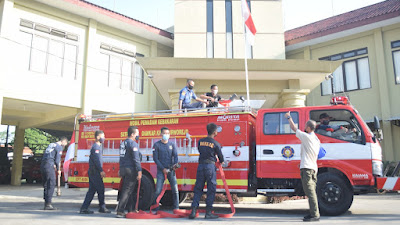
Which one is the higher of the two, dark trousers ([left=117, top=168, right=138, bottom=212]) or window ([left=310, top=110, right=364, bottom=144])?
window ([left=310, top=110, right=364, bottom=144])

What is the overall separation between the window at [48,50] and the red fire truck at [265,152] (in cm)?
902

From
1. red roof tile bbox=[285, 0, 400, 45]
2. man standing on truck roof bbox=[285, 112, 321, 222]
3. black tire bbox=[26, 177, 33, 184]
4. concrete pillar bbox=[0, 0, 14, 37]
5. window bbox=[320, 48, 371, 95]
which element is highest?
red roof tile bbox=[285, 0, 400, 45]

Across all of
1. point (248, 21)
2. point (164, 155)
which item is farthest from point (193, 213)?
point (248, 21)

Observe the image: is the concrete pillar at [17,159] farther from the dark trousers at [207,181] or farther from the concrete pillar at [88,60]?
the dark trousers at [207,181]

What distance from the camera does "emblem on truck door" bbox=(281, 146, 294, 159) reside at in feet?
23.3

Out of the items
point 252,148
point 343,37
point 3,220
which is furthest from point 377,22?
point 3,220

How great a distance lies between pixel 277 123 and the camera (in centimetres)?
731

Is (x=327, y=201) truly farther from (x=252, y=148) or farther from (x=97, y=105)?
(x=97, y=105)

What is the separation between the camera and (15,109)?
59.9 ft

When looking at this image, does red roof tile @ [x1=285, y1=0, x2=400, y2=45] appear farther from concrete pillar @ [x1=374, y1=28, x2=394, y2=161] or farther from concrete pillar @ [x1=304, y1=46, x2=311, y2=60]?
concrete pillar @ [x1=374, y1=28, x2=394, y2=161]

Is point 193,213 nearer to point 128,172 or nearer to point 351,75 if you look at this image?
point 128,172

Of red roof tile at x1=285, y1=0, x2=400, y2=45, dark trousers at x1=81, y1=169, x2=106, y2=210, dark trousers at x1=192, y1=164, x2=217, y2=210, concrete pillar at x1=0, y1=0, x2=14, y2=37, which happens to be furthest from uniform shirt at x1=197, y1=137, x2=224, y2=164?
red roof tile at x1=285, y1=0, x2=400, y2=45

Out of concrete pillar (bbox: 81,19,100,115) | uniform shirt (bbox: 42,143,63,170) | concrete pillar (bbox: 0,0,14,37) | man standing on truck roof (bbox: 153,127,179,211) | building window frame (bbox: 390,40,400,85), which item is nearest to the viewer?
man standing on truck roof (bbox: 153,127,179,211)

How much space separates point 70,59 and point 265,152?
1280cm
